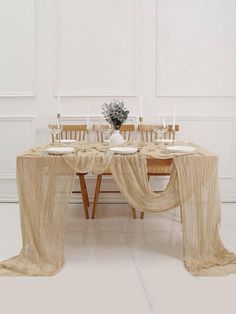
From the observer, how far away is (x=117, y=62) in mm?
4301

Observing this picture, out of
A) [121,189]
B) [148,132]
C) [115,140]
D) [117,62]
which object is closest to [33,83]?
[117,62]

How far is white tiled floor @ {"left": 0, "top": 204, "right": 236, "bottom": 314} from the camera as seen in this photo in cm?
223

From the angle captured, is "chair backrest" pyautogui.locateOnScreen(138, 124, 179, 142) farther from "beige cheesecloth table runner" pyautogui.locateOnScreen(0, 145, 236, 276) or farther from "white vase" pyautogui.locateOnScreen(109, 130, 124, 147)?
"beige cheesecloth table runner" pyautogui.locateOnScreen(0, 145, 236, 276)

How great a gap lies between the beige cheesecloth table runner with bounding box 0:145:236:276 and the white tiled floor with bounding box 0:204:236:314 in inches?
6.2

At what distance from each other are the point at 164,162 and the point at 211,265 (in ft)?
2.24

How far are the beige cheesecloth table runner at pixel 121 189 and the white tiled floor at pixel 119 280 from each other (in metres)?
0.16

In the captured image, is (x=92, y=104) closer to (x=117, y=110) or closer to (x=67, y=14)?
(x=67, y=14)

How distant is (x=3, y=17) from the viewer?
4238 mm

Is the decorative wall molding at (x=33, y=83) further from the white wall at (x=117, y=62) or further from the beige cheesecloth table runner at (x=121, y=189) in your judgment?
the beige cheesecloth table runner at (x=121, y=189)

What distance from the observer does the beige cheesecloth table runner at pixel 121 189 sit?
110 inches

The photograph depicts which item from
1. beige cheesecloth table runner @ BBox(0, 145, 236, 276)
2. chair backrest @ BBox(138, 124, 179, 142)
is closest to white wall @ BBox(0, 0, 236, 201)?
chair backrest @ BBox(138, 124, 179, 142)

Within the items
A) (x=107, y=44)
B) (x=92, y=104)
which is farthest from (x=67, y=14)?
(x=92, y=104)

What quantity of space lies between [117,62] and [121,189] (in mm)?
1815

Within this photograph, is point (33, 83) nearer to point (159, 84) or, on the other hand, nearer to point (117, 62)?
point (117, 62)
